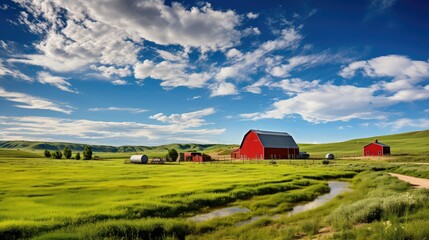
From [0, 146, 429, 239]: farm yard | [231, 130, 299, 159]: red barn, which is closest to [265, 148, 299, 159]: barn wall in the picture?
[231, 130, 299, 159]: red barn

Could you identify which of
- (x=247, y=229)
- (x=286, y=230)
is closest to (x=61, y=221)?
(x=247, y=229)

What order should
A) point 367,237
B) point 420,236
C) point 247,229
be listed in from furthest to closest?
point 247,229, point 367,237, point 420,236

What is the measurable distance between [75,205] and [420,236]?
64.6ft

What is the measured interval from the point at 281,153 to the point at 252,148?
365 inches

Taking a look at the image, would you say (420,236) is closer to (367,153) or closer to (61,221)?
(61,221)

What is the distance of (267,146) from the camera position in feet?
317

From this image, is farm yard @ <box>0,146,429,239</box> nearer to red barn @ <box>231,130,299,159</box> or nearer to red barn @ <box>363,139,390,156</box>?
red barn @ <box>231,130,299,159</box>

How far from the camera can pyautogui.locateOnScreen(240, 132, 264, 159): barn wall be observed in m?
97.9

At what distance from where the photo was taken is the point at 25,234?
14617mm

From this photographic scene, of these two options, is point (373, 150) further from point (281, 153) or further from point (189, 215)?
point (189, 215)

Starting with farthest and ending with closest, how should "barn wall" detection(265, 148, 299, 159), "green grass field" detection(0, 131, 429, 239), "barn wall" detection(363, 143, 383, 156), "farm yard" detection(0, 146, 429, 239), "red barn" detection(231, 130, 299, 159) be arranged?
1. "red barn" detection(231, 130, 299, 159)
2. "barn wall" detection(265, 148, 299, 159)
3. "barn wall" detection(363, 143, 383, 156)
4. "farm yard" detection(0, 146, 429, 239)
5. "green grass field" detection(0, 131, 429, 239)

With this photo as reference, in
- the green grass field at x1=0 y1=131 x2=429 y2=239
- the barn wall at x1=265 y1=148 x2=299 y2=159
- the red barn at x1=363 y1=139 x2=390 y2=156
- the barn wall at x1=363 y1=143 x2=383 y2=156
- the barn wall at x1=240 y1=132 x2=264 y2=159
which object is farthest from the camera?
the barn wall at x1=240 y1=132 x2=264 y2=159

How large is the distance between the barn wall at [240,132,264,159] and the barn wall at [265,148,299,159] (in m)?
2.27

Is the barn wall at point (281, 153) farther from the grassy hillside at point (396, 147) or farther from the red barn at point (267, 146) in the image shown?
the grassy hillside at point (396, 147)
